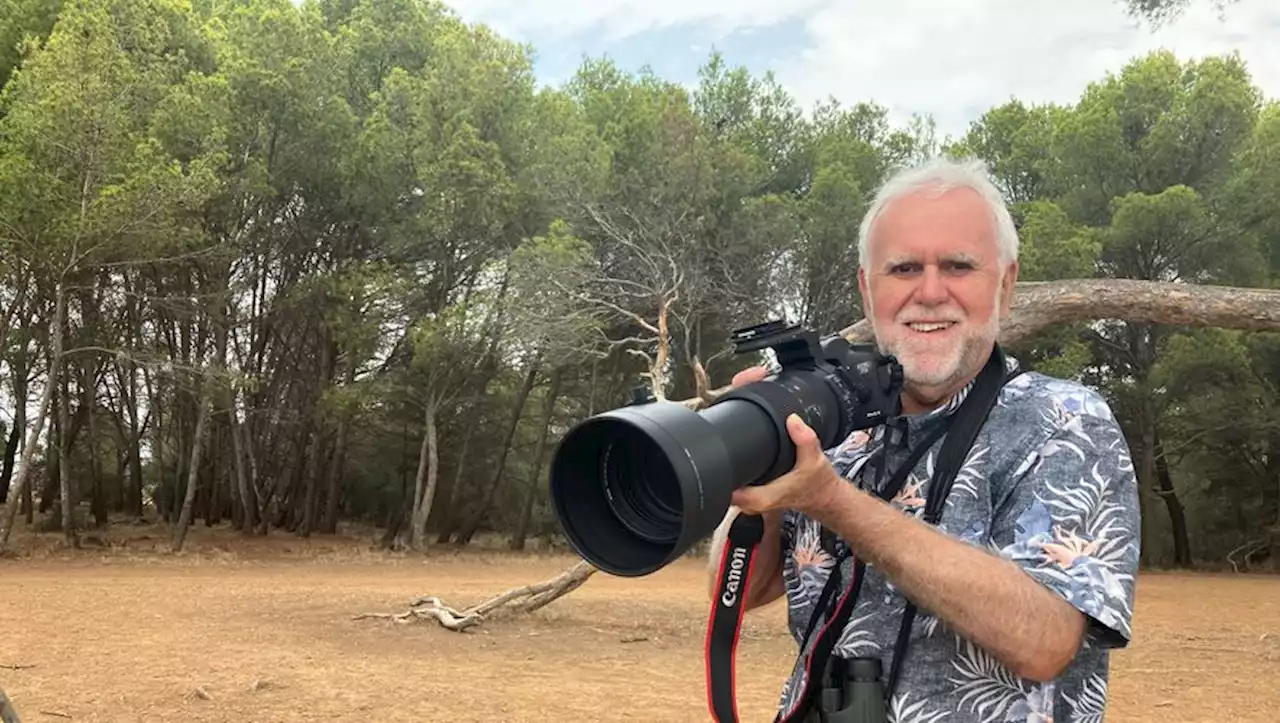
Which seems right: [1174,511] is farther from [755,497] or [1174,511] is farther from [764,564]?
[755,497]

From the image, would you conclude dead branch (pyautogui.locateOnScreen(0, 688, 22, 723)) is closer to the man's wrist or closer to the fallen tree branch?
the man's wrist

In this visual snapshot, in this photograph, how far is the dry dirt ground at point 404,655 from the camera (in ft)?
20.1

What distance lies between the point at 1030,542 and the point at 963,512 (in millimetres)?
103

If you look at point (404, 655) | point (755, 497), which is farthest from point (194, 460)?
point (755, 497)

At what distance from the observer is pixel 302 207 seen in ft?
66.5

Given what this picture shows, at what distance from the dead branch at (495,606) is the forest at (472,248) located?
6215mm

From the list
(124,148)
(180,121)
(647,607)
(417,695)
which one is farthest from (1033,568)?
(180,121)

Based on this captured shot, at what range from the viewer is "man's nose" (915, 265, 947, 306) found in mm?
1453

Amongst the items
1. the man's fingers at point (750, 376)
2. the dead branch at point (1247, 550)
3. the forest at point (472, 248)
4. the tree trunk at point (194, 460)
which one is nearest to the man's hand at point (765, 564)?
the man's fingers at point (750, 376)

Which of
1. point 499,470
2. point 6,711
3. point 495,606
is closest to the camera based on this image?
point 6,711

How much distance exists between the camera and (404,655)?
8.05 meters

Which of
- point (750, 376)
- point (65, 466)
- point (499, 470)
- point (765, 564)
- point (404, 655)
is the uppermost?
point (499, 470)

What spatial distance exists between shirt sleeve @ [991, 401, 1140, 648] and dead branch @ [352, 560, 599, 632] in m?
8.01

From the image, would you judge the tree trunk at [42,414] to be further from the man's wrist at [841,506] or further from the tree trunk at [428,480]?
the man's wrist at [841,506]
